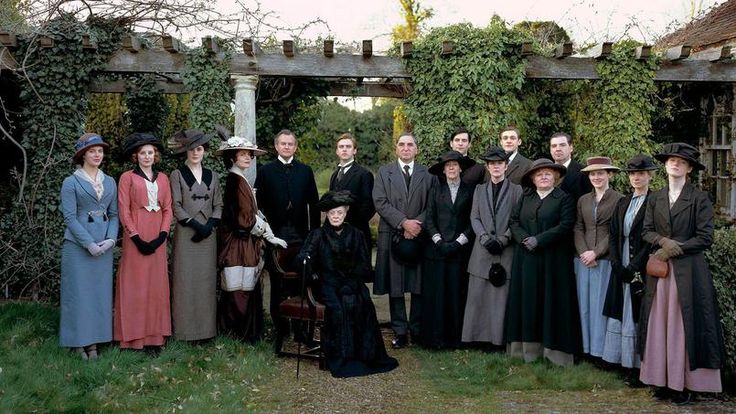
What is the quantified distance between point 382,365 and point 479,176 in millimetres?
1938

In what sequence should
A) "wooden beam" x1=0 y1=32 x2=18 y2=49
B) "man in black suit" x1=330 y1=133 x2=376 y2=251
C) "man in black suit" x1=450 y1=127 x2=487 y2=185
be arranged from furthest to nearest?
1. "wooden beam" x1=0 y1=32 x2=18 y2=49
2. "man in black suit" x1=330 y1=133 x2=376 y2=251
3. "man in black suit" x1=450 y1=127 x2=487 y2=185

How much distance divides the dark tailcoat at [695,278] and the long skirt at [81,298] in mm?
4106

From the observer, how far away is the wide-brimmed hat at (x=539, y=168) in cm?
546

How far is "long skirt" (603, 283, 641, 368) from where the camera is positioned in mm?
5129

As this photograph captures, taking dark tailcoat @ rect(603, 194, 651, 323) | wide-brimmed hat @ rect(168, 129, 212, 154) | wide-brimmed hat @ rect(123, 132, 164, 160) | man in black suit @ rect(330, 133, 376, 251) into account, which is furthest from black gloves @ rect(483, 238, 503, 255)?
wide-brimmed hat @ rect(123, 132, 164, 160)

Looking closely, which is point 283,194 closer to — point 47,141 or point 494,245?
point 494,245

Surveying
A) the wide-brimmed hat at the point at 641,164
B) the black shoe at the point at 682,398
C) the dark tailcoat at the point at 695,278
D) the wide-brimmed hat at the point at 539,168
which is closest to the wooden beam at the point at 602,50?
the wide-brimmed hat at the point at 539,168

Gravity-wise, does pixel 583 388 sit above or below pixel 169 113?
below

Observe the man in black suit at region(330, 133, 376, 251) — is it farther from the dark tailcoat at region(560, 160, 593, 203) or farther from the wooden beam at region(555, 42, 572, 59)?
the wooden beam at region(555, 42, 572, 59)

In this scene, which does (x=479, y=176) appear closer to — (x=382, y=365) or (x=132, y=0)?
(x=382, y=365)

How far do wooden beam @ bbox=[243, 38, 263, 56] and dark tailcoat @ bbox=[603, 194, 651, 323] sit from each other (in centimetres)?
432

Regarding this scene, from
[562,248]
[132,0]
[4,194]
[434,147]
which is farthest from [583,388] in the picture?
[4,194]

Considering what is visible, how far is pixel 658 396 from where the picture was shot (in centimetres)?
481

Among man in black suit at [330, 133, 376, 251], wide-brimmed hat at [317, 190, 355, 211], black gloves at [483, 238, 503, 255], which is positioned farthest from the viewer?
man in black suit at [330, 133, 376, 251]
